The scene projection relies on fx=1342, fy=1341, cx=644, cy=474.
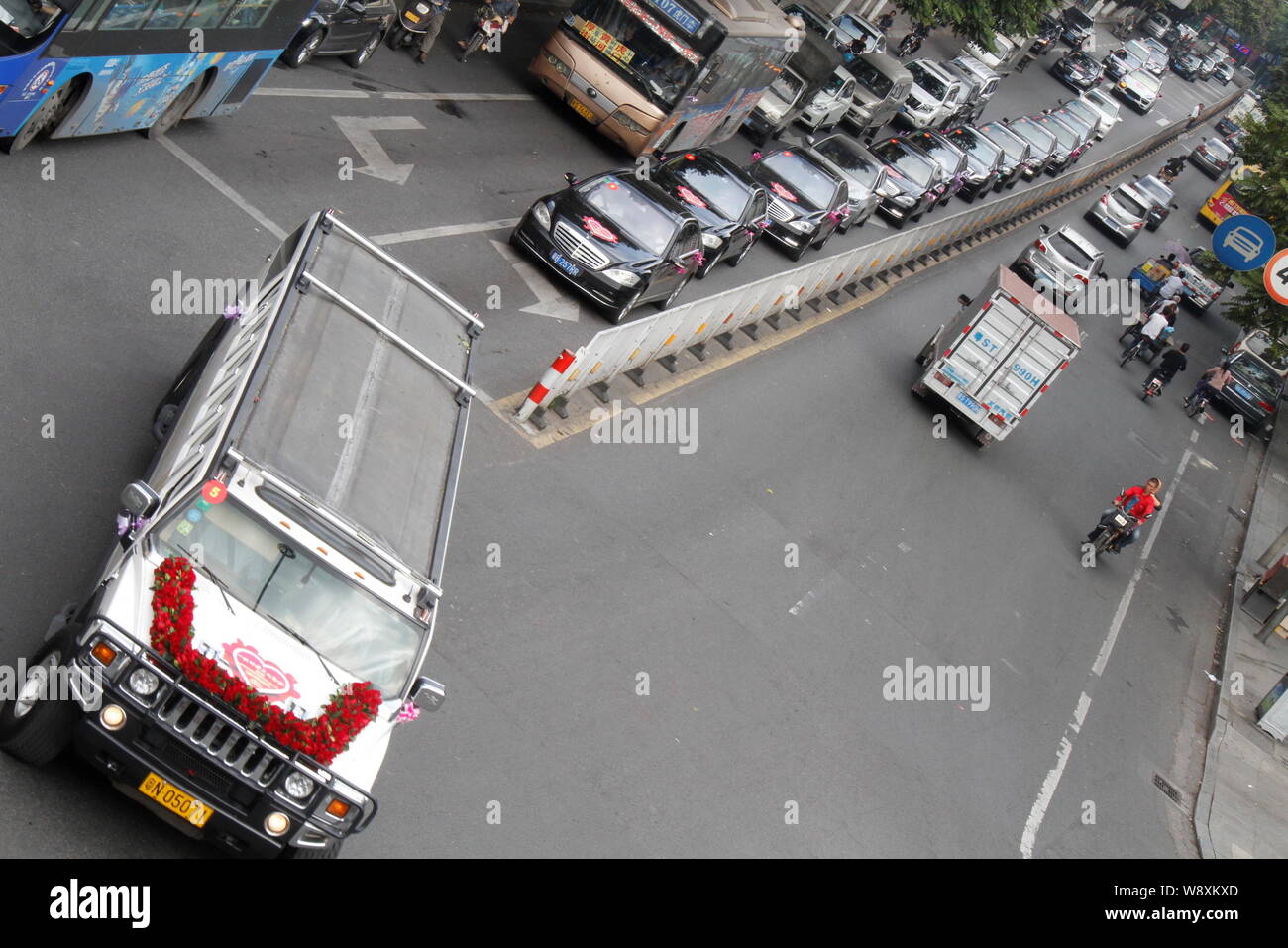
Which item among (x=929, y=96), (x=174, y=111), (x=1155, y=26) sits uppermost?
A: (x=1155, y=26)

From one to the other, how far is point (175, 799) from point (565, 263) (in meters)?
11.6

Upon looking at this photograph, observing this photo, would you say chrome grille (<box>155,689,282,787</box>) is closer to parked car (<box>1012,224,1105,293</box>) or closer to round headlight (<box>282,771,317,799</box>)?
round headlight (<box>282,771,317,799</box>)

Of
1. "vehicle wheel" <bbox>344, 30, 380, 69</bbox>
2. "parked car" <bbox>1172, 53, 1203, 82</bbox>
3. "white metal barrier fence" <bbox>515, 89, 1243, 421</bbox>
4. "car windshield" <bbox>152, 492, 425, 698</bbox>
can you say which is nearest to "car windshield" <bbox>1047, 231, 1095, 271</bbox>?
"white metal barrier fence" <bbox>515, 89, 1243, 421</bbox>

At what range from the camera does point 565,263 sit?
57.6 ft

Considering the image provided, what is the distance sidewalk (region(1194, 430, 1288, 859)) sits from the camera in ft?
51.2

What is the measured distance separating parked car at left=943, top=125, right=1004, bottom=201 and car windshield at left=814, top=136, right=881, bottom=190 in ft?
27.6

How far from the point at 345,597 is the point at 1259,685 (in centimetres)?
1721

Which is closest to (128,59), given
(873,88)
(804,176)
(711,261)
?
(711,261)

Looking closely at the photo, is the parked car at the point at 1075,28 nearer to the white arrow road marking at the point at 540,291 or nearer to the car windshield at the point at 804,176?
the car windshield at the point at 804,176

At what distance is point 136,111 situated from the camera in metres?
14.6

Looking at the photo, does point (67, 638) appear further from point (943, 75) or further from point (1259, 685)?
point (943, 75)

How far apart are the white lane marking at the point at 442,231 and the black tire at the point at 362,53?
14.1ft

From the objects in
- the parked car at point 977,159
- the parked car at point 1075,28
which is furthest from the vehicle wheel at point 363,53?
the parked car at point 1075,28

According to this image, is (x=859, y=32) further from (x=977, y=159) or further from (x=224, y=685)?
(x=224, y=685)
